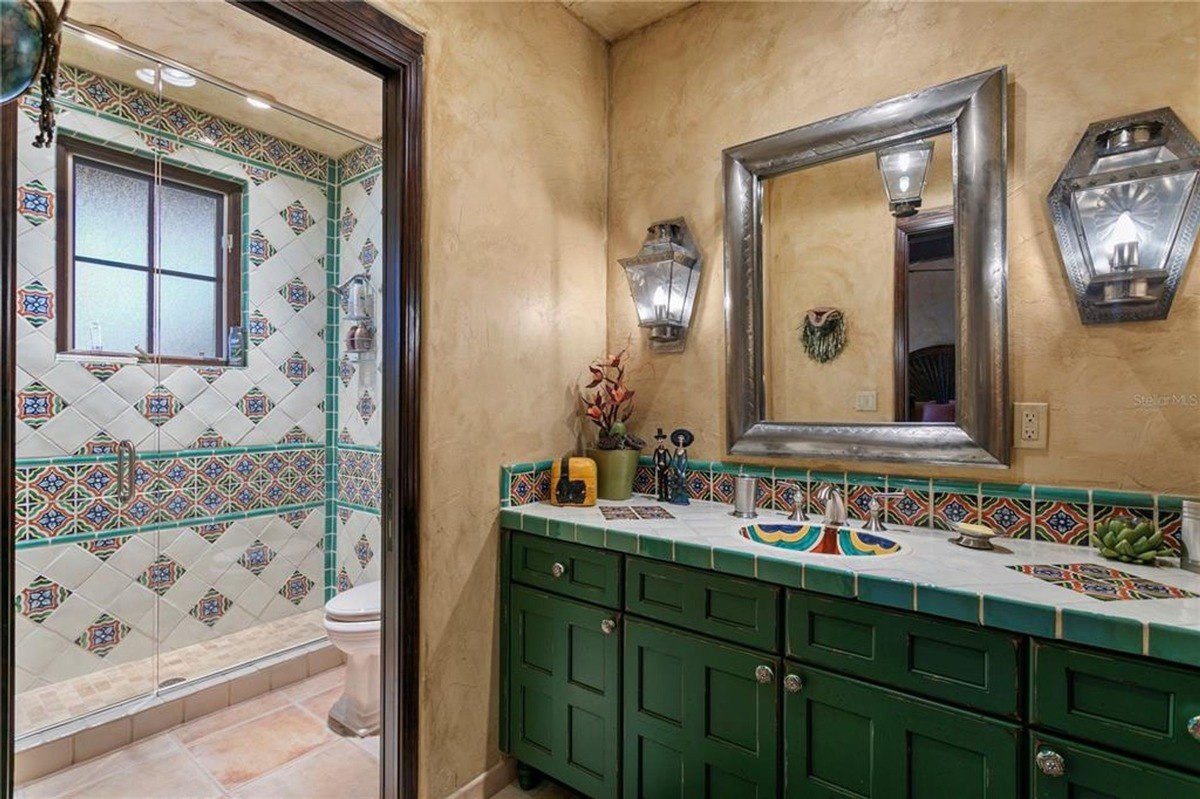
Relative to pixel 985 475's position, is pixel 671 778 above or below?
below

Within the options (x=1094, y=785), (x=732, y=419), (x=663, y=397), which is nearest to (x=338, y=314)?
(x=663, y=397)

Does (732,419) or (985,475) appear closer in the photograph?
(985,475)

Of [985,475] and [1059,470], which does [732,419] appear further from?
[1059,470]

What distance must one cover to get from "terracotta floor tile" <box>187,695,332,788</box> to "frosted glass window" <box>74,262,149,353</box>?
1.71 metres

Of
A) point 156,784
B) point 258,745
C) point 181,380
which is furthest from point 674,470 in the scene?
point 181,380

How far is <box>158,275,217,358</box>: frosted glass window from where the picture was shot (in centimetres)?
272

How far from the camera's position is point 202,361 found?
2.83m

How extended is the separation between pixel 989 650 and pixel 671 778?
2.86ft

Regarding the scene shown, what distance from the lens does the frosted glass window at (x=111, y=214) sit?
249cm

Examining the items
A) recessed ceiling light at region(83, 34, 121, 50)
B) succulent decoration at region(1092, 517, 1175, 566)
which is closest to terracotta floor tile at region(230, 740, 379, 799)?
succulent decoration at region(1092, 517, 1175, 566)

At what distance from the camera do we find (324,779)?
1.98 meters

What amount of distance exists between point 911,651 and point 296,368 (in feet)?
10.2

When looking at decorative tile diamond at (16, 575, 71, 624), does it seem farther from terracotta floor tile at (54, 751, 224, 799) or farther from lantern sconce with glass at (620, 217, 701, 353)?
lantern sconce with glass at (620, 217, 701, 353)

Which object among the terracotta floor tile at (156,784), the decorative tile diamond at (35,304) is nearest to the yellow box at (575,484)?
the terracotta floor tile at (156,784)
